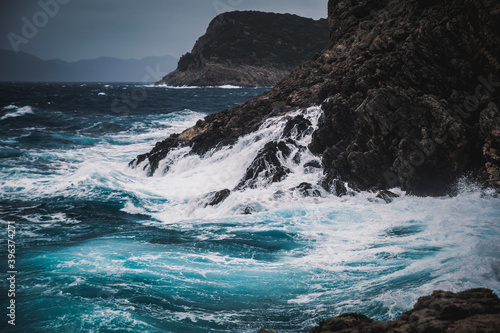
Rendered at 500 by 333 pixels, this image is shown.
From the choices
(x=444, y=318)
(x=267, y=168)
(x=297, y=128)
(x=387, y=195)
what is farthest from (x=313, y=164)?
(x=444, y=318)

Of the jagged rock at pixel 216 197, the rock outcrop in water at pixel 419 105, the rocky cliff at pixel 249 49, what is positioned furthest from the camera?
the rocky cliff at pixel 249 49

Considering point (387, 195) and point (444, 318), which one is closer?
point (444, 318)

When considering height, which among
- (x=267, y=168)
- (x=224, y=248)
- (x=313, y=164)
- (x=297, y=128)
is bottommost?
(x=224, y=248)

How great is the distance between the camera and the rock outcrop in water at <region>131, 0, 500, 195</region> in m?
13.4

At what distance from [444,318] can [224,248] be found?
7.29 m

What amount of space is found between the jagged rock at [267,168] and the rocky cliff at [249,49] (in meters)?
106

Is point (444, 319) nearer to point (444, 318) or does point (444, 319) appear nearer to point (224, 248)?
point (444, 318)

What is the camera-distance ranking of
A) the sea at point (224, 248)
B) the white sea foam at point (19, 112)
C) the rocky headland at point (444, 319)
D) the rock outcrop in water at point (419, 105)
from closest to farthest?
1. the rocky headland at point (444, 319)
2. the sea at point (224, 248)
3. the rock outcrop in water at point (419, 105)
4. the white sea foam at point (19, 112)

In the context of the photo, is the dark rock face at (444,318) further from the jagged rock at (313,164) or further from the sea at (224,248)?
the jagged rock at (313,164)

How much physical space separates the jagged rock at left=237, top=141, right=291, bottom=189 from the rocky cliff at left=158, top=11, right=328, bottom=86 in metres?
106

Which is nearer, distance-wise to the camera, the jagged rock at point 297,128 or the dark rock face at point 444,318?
the dark rock face at point 444,318

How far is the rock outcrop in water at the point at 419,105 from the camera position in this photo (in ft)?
44.1

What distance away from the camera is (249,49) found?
137 m

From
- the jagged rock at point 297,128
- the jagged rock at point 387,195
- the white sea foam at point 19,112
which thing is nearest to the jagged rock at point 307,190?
the jagged rock at point 387,195
